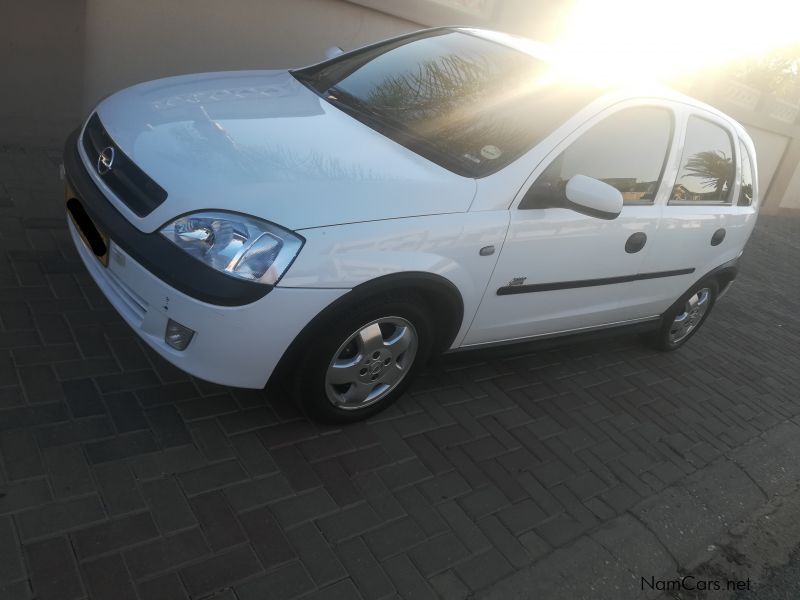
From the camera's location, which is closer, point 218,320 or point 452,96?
point 218,320

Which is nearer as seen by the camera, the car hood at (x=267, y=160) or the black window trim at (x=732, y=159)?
the car hood at (x=267, y=160)

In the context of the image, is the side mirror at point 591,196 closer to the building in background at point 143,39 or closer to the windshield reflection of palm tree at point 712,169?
the windshield reflection of palm tree at point 712,169

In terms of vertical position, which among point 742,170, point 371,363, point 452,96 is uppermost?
point 452,96

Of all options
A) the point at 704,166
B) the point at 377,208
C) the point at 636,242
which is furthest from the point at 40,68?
the point at 704,166

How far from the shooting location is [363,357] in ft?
10.5

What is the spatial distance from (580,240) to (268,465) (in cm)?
190

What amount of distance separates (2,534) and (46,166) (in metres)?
3.60

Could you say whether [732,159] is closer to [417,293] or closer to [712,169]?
[712,169]

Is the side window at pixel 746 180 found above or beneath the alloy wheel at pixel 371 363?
above

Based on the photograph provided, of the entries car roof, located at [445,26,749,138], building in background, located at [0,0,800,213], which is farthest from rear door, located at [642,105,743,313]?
building in background, located at [0,0,800,213]

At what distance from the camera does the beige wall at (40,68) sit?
17.6 ft

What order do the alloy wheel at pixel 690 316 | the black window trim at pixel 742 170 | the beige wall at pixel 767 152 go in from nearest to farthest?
1. the black window trim at pixel 742 170
2. the alloy wheel at pixel 690 316
3. the beige wall at pixel 767 152
